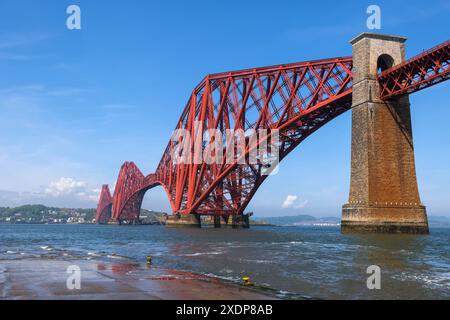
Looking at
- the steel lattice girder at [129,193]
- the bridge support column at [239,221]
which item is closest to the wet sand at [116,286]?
the bridge support column at [239,221]

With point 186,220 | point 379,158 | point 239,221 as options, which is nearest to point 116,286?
point 379,158

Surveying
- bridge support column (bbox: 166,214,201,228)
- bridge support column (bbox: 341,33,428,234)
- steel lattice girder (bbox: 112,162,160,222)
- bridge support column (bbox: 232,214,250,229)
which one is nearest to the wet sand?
bridge support column (bbox: 341,33,428,234)

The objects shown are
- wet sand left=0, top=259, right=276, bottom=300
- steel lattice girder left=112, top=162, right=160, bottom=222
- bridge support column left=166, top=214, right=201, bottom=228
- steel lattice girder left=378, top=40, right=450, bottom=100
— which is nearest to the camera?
wet sand left=0, top=259, right=276, bottom=300

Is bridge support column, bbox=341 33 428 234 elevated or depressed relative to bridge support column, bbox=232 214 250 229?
elevated

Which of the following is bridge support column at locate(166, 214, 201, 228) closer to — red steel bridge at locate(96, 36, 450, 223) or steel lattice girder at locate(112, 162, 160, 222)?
red steel bridge at locate(96, 36, 450, 223)

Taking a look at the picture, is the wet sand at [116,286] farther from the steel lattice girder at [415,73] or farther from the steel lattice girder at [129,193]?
the steel lattice girder at [129,193]

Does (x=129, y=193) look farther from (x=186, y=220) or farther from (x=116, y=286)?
(x=116, y=286)
